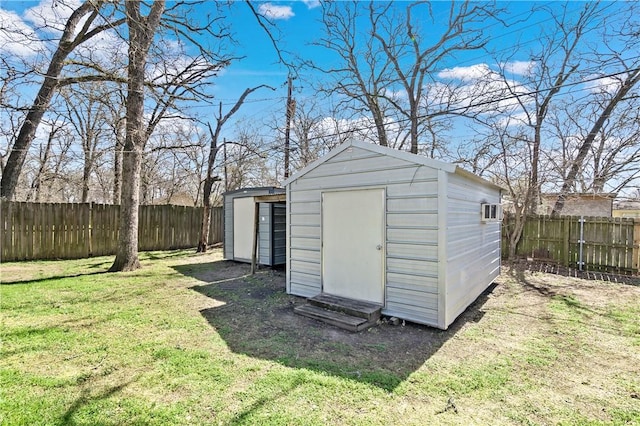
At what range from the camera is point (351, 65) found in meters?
11.6

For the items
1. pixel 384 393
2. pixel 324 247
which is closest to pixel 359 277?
pixel 324 247

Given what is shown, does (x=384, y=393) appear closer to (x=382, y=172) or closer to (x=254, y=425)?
(x=254, y=425)

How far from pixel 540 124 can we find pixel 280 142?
9425 mm

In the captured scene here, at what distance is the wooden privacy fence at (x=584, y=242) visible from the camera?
6.97m

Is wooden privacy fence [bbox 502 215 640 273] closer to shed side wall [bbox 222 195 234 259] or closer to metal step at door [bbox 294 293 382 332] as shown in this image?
metal step at door [bbox 294 293 382 332]

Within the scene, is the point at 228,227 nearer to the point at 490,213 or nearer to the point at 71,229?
the point at 71,229

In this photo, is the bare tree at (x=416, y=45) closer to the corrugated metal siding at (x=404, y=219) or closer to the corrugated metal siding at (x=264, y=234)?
the corrugated metal siding at (x=264, y=234)

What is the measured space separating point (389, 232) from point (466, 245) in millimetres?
1257

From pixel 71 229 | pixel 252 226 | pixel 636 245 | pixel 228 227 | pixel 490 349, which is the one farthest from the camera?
pixel 228 227

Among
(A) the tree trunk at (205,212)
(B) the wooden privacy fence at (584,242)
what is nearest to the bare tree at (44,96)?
(A) the tree trunk at (205,212)

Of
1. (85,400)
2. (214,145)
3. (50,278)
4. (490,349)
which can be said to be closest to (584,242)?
(490,349)

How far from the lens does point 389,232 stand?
4066 millimetres

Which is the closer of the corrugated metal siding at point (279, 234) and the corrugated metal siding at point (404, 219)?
the corrugated metal siding at point (404, 219)

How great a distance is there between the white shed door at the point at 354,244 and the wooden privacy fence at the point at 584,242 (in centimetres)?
651
